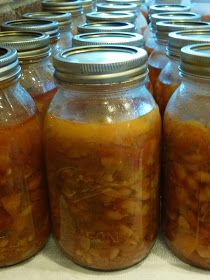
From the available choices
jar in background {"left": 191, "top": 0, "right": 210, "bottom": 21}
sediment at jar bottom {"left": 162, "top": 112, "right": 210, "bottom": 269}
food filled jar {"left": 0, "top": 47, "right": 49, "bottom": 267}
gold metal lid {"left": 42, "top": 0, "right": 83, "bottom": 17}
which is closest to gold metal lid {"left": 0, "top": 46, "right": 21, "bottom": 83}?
food filled jar {"left": 0, "top": 47, "right": 49, "bottom": 267}

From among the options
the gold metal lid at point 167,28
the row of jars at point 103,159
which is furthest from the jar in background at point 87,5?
the row of jars at point 103,159

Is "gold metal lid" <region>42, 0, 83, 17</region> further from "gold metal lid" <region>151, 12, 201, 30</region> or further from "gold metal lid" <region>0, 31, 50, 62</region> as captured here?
"gold metal lid" <region>0, 31, 50, 62</region>

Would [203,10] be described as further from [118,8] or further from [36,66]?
[36,66]

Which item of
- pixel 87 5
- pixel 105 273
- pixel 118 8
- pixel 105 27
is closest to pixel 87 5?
pixel 87 5

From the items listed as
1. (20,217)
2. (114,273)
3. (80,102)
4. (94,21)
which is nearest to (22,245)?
(20,217)

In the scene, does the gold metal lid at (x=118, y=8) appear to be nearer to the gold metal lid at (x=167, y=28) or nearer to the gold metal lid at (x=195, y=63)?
the gold metal lid at (x=167, y=28)
